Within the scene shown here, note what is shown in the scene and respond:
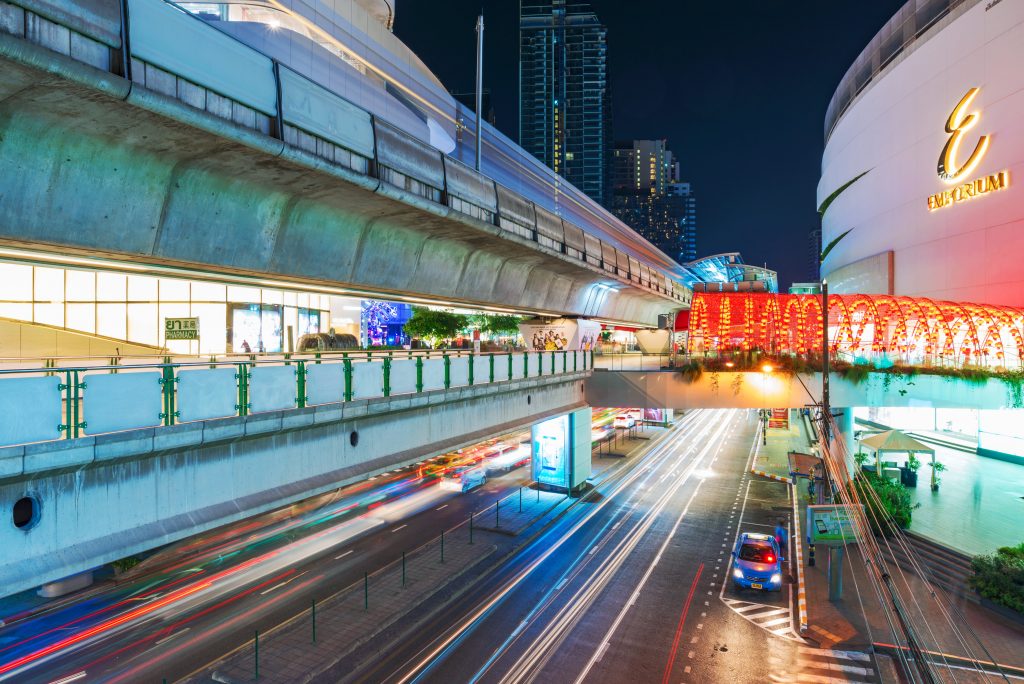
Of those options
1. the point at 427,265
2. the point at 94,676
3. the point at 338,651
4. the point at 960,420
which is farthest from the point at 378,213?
the point at 960,420

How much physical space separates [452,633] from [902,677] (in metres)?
9.94

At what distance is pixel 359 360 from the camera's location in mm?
9914

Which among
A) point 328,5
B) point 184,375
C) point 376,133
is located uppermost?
point 328,5

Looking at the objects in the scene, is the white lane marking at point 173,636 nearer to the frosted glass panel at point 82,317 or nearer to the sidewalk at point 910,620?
the frosted glass panel at point 82,317

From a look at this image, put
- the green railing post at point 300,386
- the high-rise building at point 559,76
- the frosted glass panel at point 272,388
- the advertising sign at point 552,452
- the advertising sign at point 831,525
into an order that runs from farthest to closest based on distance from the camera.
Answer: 1. the high-rise building at point 559,76
2. the advertising sign at point 552,452
3. the advertising sign at point 831,525
4. the green railing post at point 300,386
5. the frosted glass panel at point 272,388

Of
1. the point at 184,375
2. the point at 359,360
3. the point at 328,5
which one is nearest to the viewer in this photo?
the point at 184,375

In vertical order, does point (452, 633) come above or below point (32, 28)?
below

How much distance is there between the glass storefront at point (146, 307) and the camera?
63.6 ft

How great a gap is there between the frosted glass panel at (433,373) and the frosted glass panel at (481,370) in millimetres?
1585

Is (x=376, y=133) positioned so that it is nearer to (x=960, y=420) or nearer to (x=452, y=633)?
(x=452, y=633)

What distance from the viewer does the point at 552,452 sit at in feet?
82.7

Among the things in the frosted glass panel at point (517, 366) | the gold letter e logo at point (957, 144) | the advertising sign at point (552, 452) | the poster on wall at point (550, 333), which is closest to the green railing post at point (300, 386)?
the frosted glass panel at point (517, 366)

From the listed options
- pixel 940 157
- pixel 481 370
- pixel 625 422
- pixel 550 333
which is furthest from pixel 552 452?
pixel 940 157

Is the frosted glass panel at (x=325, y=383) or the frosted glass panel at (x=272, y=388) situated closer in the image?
the frosted glass panel at (x=272, y=388)
